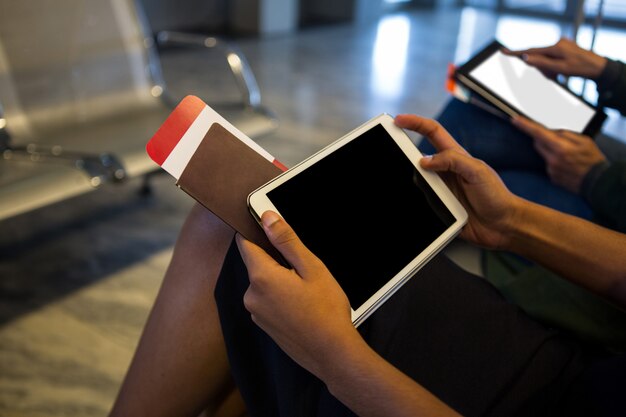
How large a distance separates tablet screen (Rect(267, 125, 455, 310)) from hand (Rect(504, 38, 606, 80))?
25.6 inches

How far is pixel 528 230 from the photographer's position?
78 cm

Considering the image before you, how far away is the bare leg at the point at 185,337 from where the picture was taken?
78cm

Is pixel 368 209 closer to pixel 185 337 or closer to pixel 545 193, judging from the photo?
pixel 185 337

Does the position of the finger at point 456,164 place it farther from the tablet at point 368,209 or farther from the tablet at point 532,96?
the tablet at point 532,96

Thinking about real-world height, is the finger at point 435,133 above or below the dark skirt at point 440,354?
above

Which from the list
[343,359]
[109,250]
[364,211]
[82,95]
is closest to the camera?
[343,359]

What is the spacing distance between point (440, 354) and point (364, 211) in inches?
8.1

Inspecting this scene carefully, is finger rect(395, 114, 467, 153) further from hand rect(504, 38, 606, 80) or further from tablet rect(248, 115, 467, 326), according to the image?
hand rect(504, 38, 606, 80)

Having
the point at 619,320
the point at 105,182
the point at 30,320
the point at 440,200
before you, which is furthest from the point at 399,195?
the point at 30,320

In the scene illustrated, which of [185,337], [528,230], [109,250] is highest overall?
[528,230]

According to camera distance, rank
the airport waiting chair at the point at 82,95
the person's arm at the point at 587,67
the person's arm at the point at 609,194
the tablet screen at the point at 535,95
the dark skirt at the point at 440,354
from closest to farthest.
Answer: the dark skirt at the point at 440,354, the person's arm at the point at 609,194, the person's arm at the point at 587,67, the tablet screen at the point at 535,95, the airport waiting chair at the point at 82,95

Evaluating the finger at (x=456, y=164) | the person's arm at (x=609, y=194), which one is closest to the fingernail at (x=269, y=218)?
the finger at (x=456, y=164)

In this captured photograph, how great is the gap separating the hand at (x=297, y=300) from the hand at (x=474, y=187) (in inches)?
9.6

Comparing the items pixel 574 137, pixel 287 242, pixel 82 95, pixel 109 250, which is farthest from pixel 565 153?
pixel 82 95
